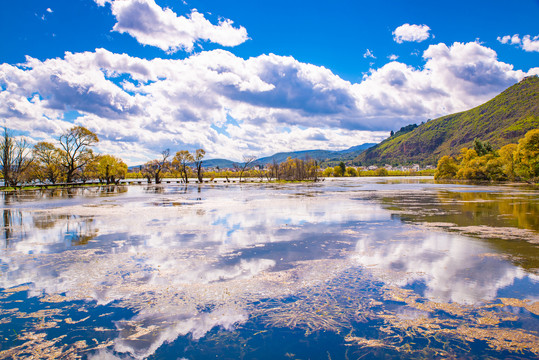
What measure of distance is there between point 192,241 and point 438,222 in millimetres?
14219

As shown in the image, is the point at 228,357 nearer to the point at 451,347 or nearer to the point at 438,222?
the point at 451,347

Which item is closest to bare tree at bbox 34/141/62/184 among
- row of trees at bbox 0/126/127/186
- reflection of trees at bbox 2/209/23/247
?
row of trees at bbox 0/126/127/186

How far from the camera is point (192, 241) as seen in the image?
44.2 ft

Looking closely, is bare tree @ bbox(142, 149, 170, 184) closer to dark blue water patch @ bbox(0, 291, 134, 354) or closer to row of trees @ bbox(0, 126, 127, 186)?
row of trees @ bbox(0, 126, 127, 186)

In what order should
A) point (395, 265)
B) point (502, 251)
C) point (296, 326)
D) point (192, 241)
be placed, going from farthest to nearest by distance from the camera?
point (192, 241) → point (502, 251) → point (395, 265) → point (296, 326)

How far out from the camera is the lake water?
533 centimetres

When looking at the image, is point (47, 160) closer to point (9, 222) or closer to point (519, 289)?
point (9, 222)

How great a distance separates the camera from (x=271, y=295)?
745 centimetres

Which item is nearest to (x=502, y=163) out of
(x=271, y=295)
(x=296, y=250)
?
(x=296, y=250)

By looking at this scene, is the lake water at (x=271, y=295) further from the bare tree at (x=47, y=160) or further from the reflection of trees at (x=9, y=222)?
the bare tree at (x=47, y=160)

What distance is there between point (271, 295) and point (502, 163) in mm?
92926

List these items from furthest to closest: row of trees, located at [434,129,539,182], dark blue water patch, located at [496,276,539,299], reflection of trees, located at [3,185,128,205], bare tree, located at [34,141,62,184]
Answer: bare tree, located at [34,141,62,184], row of trees, located at [434,129,539,182], reflection of trees, located at [3,185,128,205], dark blue water patch, located at [496,276,539,299]

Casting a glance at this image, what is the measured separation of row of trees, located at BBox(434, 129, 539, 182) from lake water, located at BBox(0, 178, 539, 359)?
60.4 meters

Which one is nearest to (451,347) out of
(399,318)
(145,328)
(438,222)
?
(399,318)
